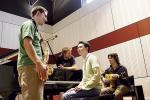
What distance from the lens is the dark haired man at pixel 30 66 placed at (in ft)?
6.03

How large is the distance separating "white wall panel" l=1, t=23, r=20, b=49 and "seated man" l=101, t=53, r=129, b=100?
3.30 m

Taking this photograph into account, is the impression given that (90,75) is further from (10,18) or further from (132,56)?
(10,18)

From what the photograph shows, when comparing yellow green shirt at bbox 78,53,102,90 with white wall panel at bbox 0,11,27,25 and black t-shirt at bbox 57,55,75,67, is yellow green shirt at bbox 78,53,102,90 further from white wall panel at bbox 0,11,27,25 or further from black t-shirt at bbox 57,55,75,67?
white wall panel at bbox 0,11,27,25

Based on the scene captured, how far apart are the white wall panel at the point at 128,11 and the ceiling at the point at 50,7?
1528 millimetres

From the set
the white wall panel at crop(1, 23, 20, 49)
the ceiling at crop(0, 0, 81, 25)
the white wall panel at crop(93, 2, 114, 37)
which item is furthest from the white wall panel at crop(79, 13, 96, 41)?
the white wall panel at crop(1, 23, 20, 49)

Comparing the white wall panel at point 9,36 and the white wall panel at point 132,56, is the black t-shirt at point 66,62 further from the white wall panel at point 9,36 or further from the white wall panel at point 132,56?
the white wall panel at point 9,36

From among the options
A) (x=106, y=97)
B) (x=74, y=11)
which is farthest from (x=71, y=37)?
(x=106, y=97)

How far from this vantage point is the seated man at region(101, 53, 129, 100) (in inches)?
133

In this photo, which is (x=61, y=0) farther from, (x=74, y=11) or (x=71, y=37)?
(x=71, y=37)

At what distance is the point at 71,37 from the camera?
6383 mm

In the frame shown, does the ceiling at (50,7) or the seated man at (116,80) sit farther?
the ceiling at (50,7)

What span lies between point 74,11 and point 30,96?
4857 mm

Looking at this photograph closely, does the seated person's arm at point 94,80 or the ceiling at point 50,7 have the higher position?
the ceiling at point 50,7

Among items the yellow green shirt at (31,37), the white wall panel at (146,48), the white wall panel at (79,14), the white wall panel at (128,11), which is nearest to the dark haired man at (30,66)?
the yellow green shirt at (31,37)
